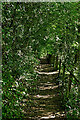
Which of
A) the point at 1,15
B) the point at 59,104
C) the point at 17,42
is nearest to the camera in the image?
the point at 1,15

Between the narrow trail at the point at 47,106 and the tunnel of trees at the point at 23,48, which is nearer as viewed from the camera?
the tunnel of trees at the point at 23,48

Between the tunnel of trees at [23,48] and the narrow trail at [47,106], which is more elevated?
the tunnel of trees at [23,48]

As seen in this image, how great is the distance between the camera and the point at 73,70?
6.59 meters

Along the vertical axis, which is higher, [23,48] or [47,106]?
[23,48]

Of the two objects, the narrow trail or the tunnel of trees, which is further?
the narrow trail

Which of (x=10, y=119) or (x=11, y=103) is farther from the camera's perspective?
(x=10, y=119)

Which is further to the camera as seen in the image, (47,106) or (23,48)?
(47,106)

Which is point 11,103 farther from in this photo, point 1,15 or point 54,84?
point 54,84

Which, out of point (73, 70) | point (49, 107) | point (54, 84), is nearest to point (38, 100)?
point (49, 107)

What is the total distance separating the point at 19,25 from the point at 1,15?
42.3 inches

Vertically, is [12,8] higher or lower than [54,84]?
higher

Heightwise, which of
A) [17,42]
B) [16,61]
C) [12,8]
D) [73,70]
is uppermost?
[12,8]

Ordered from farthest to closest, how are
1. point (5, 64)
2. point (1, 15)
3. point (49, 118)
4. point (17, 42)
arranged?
point (49, 118), point (17, 42), point (5, 64), point (1, 15)

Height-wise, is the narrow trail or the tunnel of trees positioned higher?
the tunnel of trees
